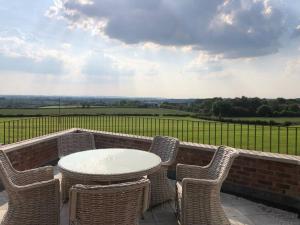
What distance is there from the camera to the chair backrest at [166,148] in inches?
165

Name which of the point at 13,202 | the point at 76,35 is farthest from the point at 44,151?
the point at 76,35

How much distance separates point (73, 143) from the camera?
5059mm

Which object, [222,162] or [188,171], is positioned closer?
[222,162]

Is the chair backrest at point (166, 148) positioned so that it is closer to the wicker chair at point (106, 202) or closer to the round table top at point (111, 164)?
the round table top at point (111, 164)

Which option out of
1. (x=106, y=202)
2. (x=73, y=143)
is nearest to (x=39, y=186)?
(x=106, y=202)

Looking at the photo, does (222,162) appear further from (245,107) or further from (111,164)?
(245,107)

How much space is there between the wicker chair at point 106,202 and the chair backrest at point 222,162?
129 cm

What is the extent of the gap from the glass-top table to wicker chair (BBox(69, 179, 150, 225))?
0.69 metres

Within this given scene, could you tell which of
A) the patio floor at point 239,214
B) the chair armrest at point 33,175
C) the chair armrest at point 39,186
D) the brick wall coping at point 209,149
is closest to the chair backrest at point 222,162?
the patio floor at point 239,214

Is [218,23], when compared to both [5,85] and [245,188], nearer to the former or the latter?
[245,188]

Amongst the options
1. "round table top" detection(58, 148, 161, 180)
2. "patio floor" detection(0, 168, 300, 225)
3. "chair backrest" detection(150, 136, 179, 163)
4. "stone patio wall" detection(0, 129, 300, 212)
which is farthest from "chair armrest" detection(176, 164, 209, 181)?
"stone patio wall" detection(0, 129, 300, 212)

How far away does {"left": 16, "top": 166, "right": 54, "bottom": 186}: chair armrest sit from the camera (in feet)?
10.9

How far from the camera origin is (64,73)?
1013 cm

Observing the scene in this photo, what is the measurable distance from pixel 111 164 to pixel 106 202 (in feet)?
3.80
